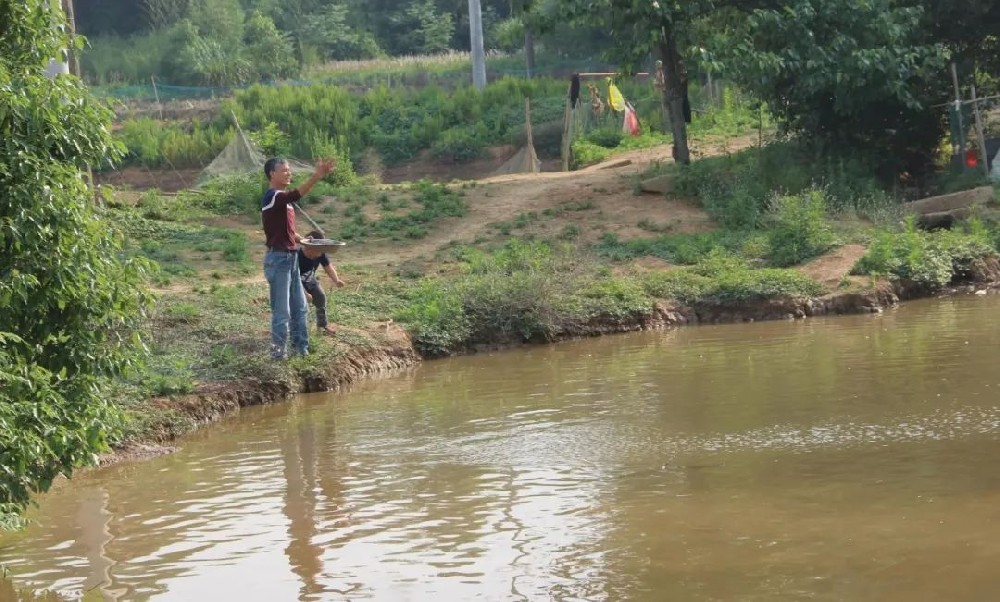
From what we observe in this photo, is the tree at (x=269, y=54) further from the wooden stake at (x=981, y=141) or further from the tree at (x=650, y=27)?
the wooden stake at (x=981, y=141)

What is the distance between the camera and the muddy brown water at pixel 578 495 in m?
6.78

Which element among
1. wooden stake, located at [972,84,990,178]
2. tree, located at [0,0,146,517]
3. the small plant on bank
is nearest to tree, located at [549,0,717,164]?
wooden stake, located at [972,84,990,178]

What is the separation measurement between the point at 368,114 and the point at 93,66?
1923 cm

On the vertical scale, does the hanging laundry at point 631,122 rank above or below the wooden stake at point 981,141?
above

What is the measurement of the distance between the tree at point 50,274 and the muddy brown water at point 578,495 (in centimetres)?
85

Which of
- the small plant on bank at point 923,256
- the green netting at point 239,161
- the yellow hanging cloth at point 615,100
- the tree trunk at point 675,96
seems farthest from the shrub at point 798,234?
the yellow hanging cloth at point 615,100

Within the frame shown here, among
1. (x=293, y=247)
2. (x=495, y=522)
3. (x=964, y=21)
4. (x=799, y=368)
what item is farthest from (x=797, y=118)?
(x=495, y=522)

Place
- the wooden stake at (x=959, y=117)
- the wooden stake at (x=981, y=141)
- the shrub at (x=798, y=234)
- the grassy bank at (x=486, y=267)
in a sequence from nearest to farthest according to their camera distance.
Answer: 1. the grassy bank at (x=486, y=267)
2. the shrub at (x=798, y=234)
3. the wooden stake at (x=981, y=141)
4. the wooden stake at (x=959, y=117)

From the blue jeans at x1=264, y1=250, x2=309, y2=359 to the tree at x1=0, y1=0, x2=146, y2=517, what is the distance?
5.15 metres

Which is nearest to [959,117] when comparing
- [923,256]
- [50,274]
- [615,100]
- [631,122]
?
[923,256]

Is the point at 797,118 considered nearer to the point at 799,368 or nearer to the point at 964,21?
the point at 964,21

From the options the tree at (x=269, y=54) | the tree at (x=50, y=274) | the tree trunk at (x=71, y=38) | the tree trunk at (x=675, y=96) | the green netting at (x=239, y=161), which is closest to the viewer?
the tree at (x=50, y=274)

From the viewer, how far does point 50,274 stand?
6.93 metres

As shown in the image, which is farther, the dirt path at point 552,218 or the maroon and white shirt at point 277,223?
the dirt path at point 552,218
